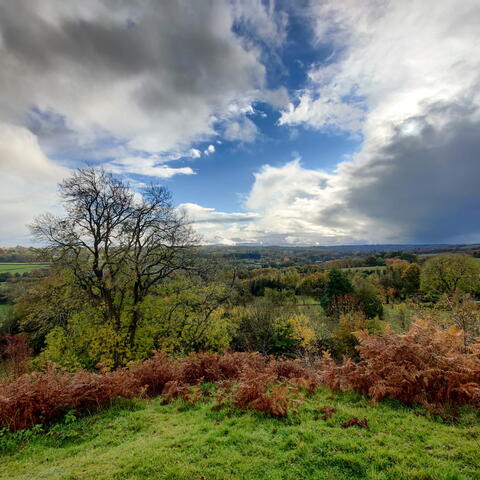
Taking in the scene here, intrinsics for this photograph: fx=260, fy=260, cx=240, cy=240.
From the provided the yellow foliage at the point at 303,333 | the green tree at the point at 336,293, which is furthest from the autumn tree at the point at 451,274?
the yellow foliage at the point at 303,333

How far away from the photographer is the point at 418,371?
20.2 ft

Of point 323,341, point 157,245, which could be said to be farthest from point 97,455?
point 323,341

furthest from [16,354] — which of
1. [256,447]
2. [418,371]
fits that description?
[418,371]

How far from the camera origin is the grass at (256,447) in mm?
4316

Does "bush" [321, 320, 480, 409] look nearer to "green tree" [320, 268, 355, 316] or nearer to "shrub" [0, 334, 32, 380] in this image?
"shrub" [0, 334, 32, 380]

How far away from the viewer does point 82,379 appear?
796cm

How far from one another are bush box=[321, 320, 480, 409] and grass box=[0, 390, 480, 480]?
389 mm

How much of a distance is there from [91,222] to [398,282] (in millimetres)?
64118

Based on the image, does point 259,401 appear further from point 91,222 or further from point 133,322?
point 91,222

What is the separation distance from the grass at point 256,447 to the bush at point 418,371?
Answer: 15.3 inches

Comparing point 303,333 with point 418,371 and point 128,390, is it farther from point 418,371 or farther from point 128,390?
point 418,371

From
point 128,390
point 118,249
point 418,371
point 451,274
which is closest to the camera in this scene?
point 418,371

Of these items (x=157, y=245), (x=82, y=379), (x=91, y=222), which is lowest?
(x=82, y=379)

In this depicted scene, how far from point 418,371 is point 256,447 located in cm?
417
